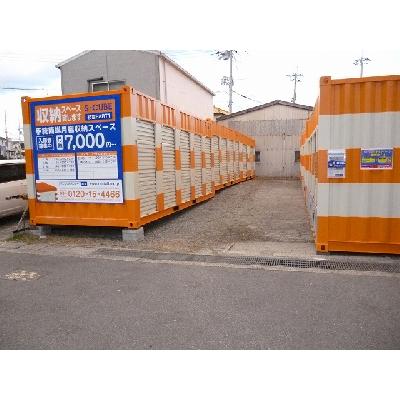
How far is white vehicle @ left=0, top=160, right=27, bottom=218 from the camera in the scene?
29.7ft

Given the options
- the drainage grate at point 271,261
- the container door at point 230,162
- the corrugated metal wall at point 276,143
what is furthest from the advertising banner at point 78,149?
the corrugated metal wall at point 276,143

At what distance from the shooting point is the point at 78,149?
737 centimetres

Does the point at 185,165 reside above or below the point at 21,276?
above

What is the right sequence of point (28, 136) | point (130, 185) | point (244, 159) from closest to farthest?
point (130, 185) < point (28, 136) < point (244, 159)

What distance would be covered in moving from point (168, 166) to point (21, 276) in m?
4.73

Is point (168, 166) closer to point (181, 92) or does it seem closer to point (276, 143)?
point (181, 92)

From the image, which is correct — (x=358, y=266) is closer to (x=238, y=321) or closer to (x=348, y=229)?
(x=348, y=229)

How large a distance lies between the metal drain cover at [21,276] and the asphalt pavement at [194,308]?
1.2 inches

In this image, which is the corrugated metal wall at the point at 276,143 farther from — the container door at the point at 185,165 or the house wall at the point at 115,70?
the container door at the point at 185,165

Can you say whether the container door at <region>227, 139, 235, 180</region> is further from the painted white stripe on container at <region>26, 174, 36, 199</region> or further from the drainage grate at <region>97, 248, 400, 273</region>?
the drainage grate at <region>97, 248, 400, 273</region>

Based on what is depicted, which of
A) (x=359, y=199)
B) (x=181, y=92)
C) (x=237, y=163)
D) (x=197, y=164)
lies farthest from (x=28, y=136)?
(x=181, y=92)

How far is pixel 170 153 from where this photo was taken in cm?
931

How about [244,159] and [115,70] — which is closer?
[115,70]

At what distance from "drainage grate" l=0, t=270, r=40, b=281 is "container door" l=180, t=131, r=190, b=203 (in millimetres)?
5381
